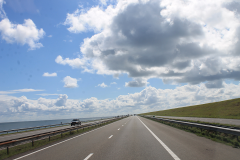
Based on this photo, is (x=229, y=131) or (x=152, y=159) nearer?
(x=152, y=159)

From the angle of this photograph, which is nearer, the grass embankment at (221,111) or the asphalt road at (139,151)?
the asphalt road at (139,151)

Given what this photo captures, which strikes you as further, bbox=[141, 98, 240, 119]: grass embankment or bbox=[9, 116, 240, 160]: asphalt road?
bbox=[141, 98, 240, 119]: grass embankment

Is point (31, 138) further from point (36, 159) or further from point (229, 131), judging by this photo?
point (229, 131)

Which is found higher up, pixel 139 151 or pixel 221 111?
pixel 139 151

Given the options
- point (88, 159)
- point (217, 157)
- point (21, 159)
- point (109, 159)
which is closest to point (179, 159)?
point (217, 157)

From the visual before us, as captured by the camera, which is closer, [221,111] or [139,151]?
[139,151]

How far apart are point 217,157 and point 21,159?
8.44 m

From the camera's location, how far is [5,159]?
8609mm

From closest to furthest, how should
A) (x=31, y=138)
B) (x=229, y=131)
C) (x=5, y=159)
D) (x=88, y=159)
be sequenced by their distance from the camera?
1. (x=88, y=159)
2. (x=5, y=159)
3. (x=229, y=131)
4. (x=31, y=138)

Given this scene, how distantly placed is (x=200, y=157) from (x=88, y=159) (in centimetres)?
450

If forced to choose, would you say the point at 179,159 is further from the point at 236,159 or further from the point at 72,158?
the point at 72,158

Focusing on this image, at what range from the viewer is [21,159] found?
812cm

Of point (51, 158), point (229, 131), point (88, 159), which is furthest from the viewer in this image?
point (229, 131)

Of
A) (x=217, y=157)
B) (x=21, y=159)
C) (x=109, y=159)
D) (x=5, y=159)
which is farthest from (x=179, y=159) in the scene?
(x=5, y=159)
